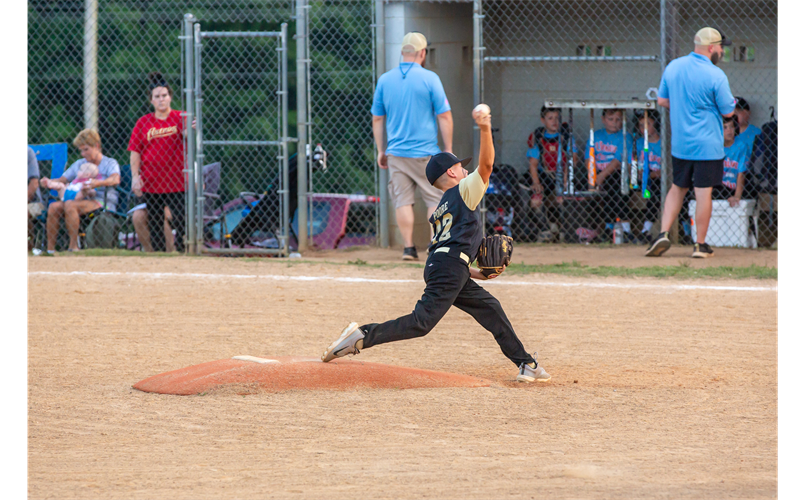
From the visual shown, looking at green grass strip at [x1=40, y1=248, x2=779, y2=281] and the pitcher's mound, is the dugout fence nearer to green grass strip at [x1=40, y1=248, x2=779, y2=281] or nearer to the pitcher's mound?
green grass strip at [x1=40, y1=248, x2=779, y2=281]

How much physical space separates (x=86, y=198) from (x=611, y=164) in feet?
19.8

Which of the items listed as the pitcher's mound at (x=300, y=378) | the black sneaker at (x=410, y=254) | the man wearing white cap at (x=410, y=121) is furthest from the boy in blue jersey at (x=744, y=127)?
the pitcher's mound at (x=300, y=378)

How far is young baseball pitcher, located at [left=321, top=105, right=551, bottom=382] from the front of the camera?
516 cm

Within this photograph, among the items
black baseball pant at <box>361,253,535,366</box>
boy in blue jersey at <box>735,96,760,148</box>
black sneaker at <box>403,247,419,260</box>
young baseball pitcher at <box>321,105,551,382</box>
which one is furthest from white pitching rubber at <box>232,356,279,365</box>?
boy in blue jersey at <box>735,96,760,148</box>

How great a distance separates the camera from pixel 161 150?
10414 mm

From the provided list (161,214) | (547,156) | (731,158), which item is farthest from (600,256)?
(161,214)

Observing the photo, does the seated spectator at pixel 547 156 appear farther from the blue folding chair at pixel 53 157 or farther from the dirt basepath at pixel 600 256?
the blue folding chair at pixel 53 157

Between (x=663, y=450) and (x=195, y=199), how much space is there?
7.34m

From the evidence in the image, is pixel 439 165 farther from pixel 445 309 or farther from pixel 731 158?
pixel 731 158

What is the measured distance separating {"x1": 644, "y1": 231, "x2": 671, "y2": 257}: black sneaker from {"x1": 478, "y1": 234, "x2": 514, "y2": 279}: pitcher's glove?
15.8 feet

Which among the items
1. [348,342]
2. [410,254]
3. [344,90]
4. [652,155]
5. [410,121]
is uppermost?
[344,90]

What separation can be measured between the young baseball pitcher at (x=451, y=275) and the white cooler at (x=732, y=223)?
5.75 m
